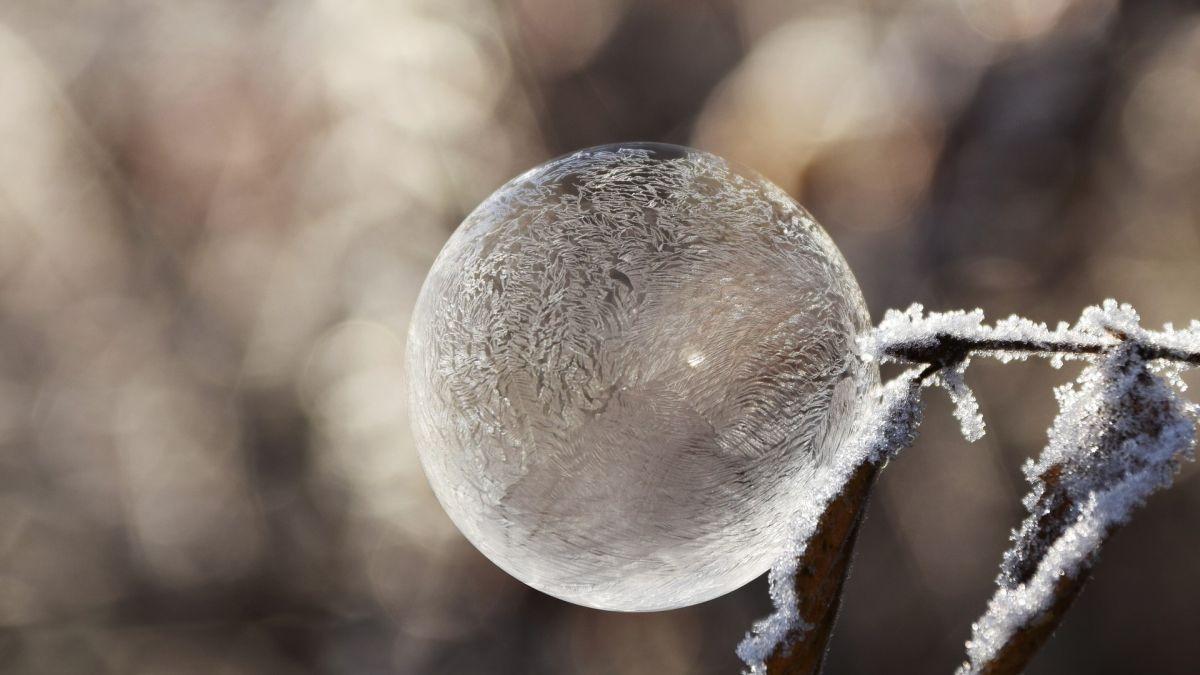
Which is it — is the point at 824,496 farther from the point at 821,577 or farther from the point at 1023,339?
the point at 1023,339

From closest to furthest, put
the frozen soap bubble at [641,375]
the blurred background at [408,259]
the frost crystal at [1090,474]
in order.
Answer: the frost crystal at [1090,474] < the frozen soap bubble at [641,375] < the blurred background at [408,259]

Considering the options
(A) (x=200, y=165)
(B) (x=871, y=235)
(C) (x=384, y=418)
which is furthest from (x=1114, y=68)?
(A) (x=200, y=165)

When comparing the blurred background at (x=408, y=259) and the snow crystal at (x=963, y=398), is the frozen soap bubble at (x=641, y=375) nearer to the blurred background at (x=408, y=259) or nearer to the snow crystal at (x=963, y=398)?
the snow crystal at (x=963, y=398)

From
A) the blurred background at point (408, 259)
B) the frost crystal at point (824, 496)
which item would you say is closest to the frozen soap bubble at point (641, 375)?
the frost crystal at point (824, 496)

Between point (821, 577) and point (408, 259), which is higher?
point (408, 259)

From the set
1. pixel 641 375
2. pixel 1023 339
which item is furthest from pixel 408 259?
pixel 1023 339

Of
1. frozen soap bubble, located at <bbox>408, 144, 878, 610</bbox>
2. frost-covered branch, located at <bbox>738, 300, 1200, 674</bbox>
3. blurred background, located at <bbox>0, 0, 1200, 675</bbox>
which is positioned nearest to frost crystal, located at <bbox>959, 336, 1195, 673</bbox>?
frost-covered branch, located at <bbox>738, 300, 1200, 674</bbox>

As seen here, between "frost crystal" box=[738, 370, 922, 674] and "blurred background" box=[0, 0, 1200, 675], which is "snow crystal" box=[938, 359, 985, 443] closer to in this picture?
"frost crystal" box=[738, 370, 922, 674]
